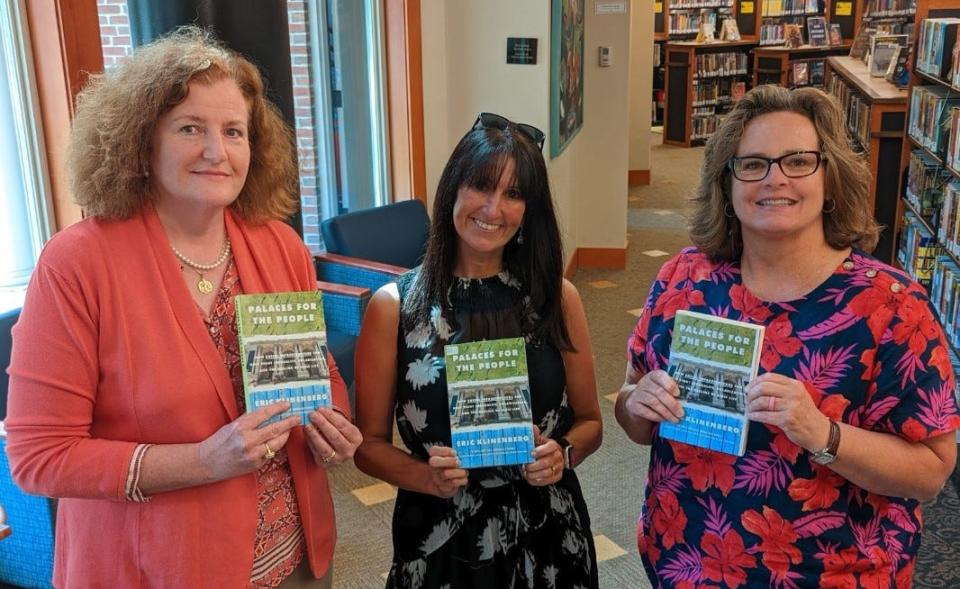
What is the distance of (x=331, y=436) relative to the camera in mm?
1489

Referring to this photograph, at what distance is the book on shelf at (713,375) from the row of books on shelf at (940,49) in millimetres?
3782

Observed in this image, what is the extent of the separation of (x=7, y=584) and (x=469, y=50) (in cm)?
358

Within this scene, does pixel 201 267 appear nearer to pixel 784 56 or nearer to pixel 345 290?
pixel 345 290

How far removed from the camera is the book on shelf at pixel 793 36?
12852 mm

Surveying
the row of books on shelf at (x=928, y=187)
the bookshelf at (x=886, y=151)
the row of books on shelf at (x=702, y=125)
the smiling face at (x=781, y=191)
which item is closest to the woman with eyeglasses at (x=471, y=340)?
the smiling face at (x=781, y=191)

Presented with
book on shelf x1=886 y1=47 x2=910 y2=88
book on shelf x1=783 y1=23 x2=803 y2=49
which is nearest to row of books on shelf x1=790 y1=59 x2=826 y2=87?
book on shelf x1=783 y1=23 x2=803 y2=49

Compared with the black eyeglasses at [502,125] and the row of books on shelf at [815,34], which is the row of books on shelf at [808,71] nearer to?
the row of books on shelf at [815,34]

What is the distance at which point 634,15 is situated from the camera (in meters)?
9.66

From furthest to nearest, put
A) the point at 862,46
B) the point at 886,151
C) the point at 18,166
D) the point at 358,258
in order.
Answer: the point at 862,46, the point at 886,151, the point at 358,258, the point at 18,166

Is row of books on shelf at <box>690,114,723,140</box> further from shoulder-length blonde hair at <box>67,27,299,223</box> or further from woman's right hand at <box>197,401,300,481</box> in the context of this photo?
woman's right hand at <box>197,401,300,481</box>

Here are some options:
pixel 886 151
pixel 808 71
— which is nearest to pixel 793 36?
pixel 808 71

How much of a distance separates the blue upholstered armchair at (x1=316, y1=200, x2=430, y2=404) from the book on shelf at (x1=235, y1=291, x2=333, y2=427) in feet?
6.77

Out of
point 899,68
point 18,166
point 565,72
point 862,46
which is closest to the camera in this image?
point 18,166

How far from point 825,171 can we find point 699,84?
1248 centimetres
